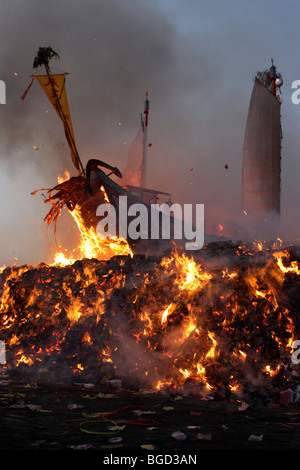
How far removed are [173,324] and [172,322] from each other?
0.15 ft

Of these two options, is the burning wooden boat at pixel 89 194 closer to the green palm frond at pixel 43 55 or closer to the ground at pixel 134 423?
the green palm frond at pixel 43 55

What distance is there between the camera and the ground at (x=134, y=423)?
3.76m

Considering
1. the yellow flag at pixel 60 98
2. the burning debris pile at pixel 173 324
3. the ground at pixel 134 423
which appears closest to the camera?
the ground at pixel 134 423

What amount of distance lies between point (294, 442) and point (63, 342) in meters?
5.36

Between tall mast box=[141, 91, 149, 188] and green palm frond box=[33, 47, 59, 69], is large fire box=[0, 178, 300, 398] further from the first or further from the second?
tall mast box=[141, 91, 149, 188]

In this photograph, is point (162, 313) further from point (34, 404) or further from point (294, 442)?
point (294, 442)

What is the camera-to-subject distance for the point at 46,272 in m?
9.65

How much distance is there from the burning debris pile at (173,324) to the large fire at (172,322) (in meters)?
0.02

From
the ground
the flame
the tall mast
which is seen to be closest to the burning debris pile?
the ground

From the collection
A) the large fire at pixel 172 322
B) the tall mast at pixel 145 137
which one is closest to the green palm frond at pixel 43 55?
the large fire at pixel 172 322

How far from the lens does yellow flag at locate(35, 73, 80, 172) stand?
12219 millimetres

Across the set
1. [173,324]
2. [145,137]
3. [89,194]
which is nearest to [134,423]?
[173,324]

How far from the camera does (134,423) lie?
4578 mm

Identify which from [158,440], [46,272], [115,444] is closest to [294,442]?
[158,440]
